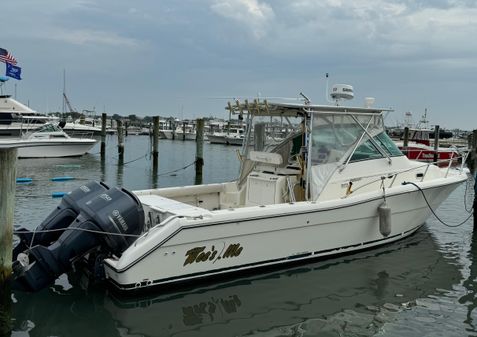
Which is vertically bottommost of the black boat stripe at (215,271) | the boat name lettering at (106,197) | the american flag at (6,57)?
the black boat stripe at (215,271)

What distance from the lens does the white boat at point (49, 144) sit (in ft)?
87.9

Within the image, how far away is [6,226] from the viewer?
5.20m

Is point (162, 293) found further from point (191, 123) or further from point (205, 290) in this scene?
point (191, 123)

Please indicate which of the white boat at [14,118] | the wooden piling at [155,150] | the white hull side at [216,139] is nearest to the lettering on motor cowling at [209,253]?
the wooden piling at [155,150]

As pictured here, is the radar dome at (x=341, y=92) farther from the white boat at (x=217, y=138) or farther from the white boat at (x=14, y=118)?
the white boat at (x=217, y=138)

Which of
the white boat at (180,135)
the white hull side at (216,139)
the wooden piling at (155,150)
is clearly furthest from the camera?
the white boat at (180,135)

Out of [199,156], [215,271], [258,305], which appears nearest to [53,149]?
[199,156]

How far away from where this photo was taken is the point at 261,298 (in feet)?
21.6

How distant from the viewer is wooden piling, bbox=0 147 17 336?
5.16 metres

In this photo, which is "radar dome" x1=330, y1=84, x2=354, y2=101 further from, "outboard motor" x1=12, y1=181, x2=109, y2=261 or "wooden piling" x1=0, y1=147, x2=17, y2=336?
"wooden piling" x1=0, y1=147, x2=17, y2=336

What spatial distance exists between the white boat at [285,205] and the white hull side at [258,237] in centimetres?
2

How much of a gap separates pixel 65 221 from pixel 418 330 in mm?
4613

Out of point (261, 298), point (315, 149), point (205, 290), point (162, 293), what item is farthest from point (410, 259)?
point (162, 293)

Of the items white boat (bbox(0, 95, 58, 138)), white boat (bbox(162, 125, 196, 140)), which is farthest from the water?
white boat (bbox(162, 125, 196, 140))
